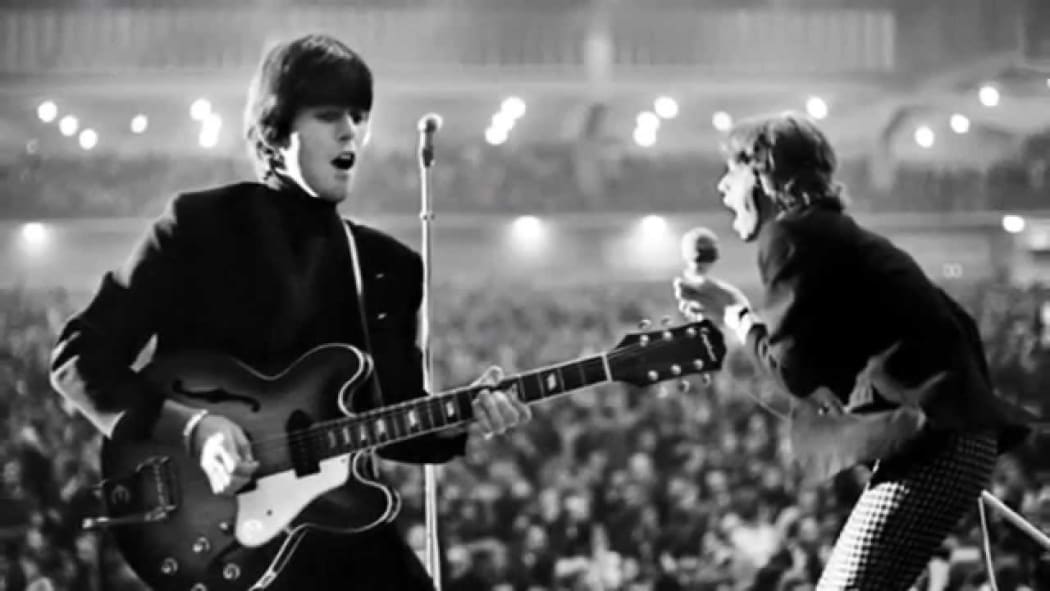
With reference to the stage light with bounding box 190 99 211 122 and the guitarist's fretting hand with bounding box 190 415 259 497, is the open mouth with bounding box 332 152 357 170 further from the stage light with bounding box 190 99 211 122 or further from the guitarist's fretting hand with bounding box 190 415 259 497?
the stage light with bounding box 190 99 211 122

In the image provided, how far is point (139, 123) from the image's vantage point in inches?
383

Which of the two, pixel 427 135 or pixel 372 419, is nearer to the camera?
pixel 372 419

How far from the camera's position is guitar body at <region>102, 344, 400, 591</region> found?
2145 millimetres

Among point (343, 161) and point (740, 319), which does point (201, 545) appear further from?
point (740, 319)

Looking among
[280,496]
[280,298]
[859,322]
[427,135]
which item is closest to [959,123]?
[427,135]

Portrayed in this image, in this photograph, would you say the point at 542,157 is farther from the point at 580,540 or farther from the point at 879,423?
the point at 879,423

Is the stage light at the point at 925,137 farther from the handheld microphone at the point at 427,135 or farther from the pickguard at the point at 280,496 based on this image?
the pickguard at the point at 280,496

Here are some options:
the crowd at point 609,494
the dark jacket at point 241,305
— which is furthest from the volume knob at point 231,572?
the crowd at point 609,494

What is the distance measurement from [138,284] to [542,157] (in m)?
8.15

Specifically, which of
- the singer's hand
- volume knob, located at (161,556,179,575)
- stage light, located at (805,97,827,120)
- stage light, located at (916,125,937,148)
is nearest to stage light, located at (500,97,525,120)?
stage light, located at (805,97,827,120)

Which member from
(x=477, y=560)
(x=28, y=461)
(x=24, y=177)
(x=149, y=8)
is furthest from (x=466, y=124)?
(x=477, y=560)

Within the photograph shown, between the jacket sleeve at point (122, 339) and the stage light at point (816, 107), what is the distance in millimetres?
8356

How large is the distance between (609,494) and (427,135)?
173 inches

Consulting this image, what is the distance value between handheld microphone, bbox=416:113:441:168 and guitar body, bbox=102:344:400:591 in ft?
A: 2.10
